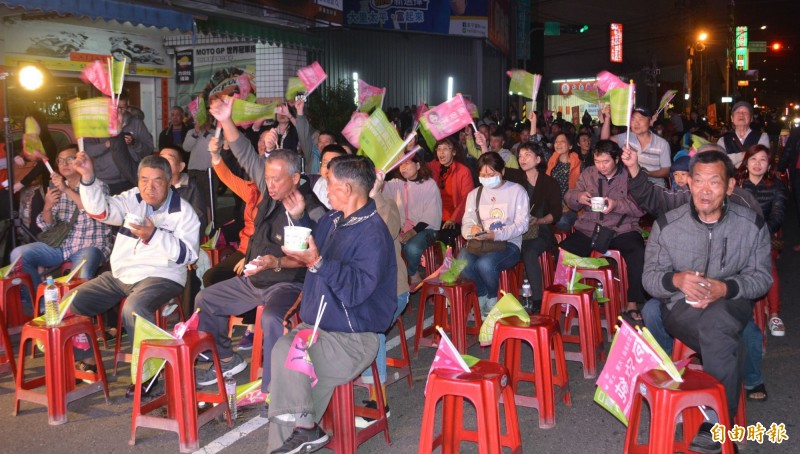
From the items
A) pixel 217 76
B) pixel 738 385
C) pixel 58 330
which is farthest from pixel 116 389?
pixel 217 76

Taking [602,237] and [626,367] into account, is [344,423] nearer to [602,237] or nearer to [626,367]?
[626,367]

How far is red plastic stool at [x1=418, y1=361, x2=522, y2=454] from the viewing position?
11.7 feet

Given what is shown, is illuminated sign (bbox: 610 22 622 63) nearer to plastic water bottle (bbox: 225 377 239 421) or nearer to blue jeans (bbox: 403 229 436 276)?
blue jeans (bbox: 403 229 436 276)

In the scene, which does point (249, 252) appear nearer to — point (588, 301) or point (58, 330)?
point (58, 330)

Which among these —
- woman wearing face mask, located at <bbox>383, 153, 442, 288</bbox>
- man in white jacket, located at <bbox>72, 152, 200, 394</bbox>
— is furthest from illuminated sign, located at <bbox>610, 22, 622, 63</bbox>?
man in white jacket, located at <bbox>72, 152, 200, 394</bbox>

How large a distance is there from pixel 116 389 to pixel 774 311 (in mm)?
5289

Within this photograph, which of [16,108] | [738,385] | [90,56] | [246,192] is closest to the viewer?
[738,385]

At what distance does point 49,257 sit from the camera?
6555 millimetres

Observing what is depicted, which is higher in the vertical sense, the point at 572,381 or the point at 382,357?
the point at 382,357

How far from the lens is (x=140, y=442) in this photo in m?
4.34

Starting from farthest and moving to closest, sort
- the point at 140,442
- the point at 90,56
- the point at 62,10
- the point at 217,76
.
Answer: the point at 217,76 → the point at 90,56 → the point at 62,10 → the point at 140,442

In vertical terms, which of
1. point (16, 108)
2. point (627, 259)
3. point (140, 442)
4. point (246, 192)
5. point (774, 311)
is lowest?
point (140, 442)

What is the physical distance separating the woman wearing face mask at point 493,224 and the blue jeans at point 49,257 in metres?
3.17

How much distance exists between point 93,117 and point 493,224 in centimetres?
337
